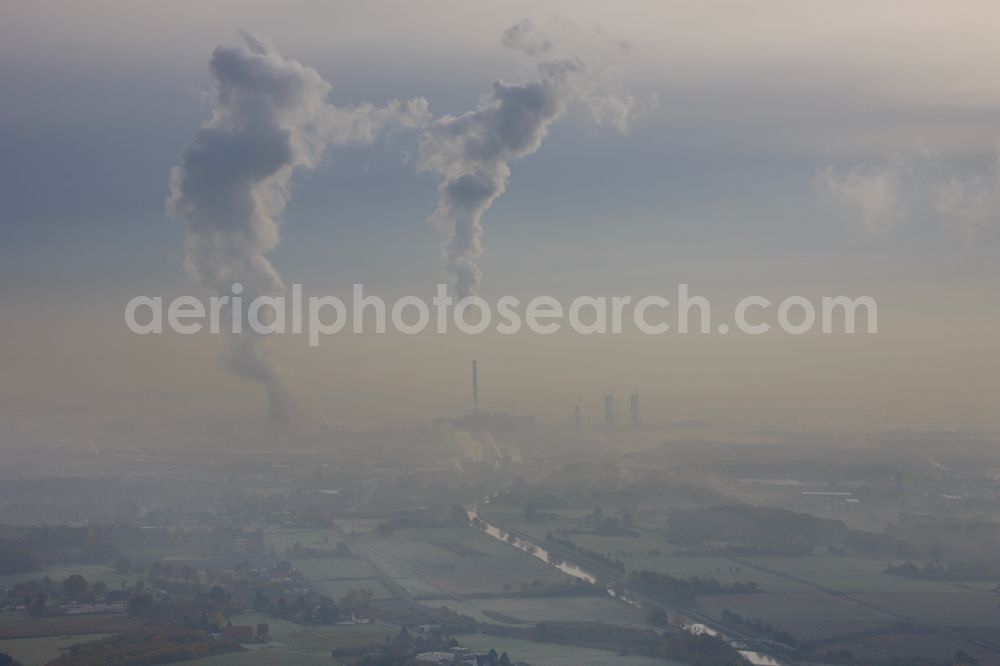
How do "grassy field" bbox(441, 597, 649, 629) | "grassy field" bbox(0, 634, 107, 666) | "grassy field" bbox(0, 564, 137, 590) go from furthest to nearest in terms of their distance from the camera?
"grassy field" bbox(0, 564, 137, 590) < "grassy field" bbox(441, 597, 649, 629) < "grassy field" bbox(0, 634, 107, 666)

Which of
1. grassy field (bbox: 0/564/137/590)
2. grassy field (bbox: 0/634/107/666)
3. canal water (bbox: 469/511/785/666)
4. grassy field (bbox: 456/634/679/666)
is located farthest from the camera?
grassy field (bbox: 0/564/137/590)

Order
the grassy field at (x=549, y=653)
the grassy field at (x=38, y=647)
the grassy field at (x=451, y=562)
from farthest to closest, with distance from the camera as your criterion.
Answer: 1. the grassy field at (x=451, y=562)
2. the grassy field at (x=549, y=653)
3. the grassy field at (x=38, y=647)

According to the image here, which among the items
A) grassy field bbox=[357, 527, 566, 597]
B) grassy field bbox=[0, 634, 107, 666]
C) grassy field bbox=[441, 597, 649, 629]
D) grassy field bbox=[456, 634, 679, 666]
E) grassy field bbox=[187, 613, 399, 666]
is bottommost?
grassy field bbox=[456, 634, 679, 666]

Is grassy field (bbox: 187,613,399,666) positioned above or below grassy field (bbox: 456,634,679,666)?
above

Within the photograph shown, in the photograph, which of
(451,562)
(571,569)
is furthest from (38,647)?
(571,569)

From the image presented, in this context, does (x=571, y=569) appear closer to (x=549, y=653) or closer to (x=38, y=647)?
(x=549, y=653)

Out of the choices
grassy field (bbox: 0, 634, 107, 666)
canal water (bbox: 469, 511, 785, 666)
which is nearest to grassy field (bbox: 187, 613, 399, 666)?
grassy field (bbox: 0, 634, 107, 666)

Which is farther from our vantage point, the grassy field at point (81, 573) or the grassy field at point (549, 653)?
the grassy field at point (81, 573)

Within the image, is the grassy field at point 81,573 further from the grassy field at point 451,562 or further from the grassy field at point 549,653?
the grassy field at point 549,653

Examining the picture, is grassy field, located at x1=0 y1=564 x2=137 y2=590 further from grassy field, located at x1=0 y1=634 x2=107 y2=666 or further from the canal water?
the canal water

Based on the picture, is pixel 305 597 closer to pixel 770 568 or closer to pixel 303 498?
pixel 770 568

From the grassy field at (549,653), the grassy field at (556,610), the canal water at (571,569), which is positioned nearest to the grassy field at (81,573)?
the grassy field at (556,610)

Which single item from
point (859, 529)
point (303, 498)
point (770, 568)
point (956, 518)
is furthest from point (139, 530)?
point (956, 518)
